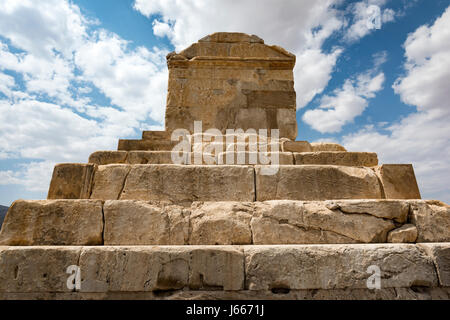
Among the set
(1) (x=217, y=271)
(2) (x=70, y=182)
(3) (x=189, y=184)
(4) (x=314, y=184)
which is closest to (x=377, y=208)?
(4) (x=314, y=184)

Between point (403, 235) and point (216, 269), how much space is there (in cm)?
203

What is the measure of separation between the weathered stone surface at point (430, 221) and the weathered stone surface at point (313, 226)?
0.29 metres

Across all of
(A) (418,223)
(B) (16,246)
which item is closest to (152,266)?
(B) (16,246)

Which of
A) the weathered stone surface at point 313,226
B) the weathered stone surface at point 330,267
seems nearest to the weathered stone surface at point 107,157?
the weathered stone surface at point 313,226

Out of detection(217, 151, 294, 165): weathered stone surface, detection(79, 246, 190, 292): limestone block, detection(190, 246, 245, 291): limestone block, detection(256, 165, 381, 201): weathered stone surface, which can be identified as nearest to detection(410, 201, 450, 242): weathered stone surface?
detection(256, 165, 381, 201): weathered stone surface

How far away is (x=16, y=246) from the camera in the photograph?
8.32ft

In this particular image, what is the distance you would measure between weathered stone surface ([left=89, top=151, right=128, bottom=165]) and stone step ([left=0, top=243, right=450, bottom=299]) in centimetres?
138

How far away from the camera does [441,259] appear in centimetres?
237

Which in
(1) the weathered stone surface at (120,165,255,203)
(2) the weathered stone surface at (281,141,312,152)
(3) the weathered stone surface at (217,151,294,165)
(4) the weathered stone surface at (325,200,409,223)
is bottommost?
(4) the weathered stone surface at (325,200,409,223)

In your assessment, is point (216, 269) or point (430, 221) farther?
point (430, 221)

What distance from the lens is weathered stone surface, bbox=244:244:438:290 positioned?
2.28m

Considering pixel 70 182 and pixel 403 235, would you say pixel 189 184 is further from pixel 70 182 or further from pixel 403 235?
pixel 403 235

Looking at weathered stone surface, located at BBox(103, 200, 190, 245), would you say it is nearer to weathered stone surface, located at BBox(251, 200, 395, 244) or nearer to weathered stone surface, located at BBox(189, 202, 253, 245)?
weathered stone surface, located at BBox(189, 202, 253, 245)

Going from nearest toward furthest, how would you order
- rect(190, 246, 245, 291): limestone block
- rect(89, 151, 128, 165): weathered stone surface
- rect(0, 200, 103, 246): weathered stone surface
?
rect(190, 246, 245, 291): limestone block < rect(0, 200, 103, 246): weathered stone surface < rect(89, 151, 128, 165): weathered stone surface
